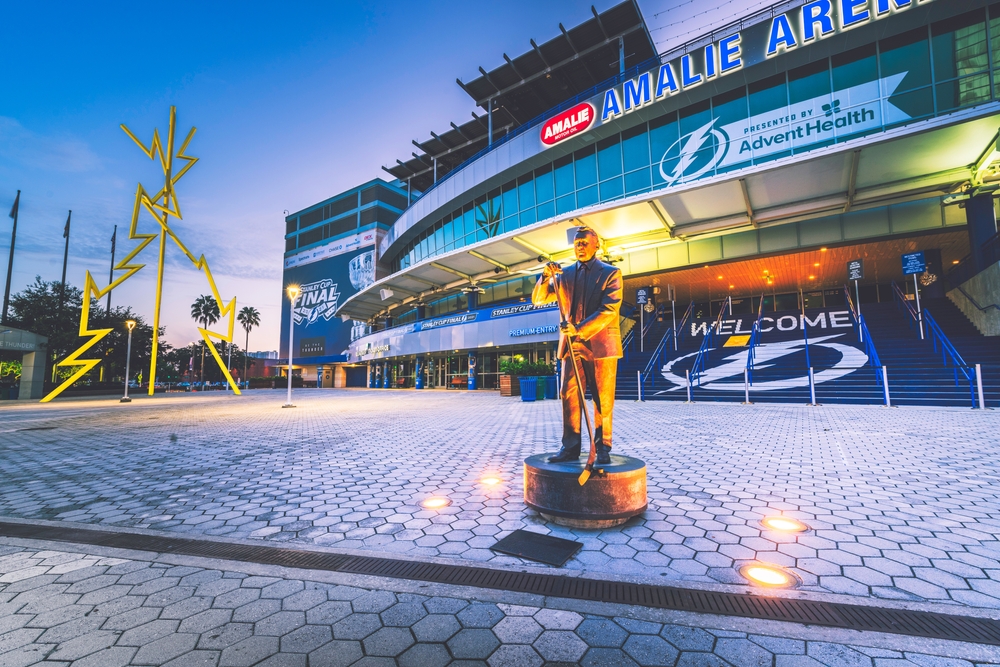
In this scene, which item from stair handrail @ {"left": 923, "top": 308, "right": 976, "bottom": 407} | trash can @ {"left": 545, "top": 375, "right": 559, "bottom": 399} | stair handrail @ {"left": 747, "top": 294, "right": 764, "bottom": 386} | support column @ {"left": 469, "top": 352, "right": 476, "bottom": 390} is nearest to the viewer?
stair handrail @ {"left": 923, "top": 308, "right": 976, "bottom": 407}

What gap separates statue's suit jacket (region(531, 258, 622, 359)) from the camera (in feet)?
12.6

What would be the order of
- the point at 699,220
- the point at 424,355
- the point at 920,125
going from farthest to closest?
the point at 424,355, the point at 699,220, the point at 920,125

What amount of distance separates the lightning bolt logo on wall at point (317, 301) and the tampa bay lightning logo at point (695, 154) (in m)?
48.8

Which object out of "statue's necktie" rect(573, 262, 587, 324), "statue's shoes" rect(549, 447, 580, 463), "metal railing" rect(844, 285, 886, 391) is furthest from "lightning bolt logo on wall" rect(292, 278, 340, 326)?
"statue's shoes" rect(549, 447, 580, 463)

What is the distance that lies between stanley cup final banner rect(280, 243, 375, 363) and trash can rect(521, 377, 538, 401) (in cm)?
3958

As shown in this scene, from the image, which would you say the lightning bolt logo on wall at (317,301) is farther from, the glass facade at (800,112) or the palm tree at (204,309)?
the glass facade at (800,112)

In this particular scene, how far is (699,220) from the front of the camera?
1952cm

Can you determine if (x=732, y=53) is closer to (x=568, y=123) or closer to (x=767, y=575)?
(x=568, y=123)

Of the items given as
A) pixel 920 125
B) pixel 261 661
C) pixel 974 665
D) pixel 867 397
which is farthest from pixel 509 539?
pixel 920 125

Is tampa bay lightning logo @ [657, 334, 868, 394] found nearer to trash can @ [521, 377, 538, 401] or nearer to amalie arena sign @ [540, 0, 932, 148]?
trash can @ [521, 377, 538, 401]

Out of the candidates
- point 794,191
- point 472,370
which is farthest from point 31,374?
point 794,191

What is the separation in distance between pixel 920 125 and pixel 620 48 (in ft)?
52.6

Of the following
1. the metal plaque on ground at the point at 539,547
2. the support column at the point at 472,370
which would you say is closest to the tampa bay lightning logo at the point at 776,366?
the metal plaque on ground at the point at 539,547

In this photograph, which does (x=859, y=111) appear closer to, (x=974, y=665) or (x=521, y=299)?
(x=521, y=299)
